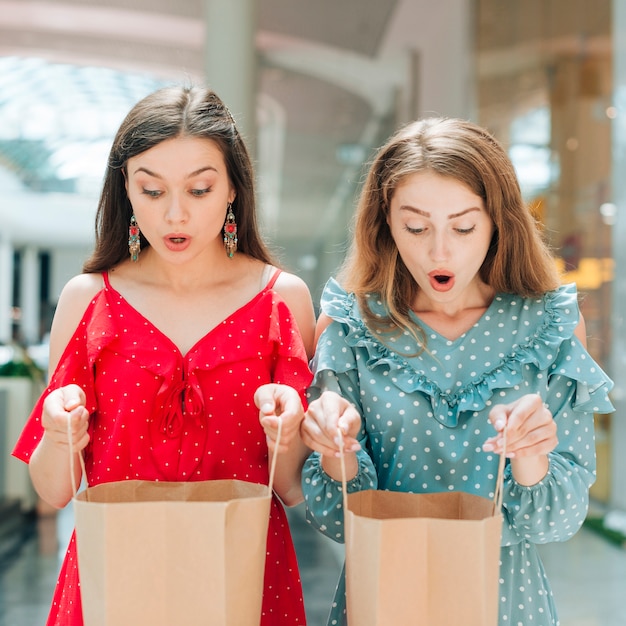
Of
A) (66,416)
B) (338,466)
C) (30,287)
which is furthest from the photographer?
(30,287)

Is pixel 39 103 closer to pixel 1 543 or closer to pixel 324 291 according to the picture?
pixel 1 543

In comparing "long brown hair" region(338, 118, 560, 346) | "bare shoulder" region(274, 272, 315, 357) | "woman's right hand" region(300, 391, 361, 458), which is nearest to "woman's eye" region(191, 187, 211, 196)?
"bare shoulder" region(274, 272, 315, 357)

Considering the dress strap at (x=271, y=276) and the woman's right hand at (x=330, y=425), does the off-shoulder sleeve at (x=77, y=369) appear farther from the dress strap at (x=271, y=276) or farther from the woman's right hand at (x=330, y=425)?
the woman's right hand at (x=330, y=425)

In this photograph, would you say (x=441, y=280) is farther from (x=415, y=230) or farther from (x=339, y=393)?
(x=339, y=393)

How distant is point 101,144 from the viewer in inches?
721

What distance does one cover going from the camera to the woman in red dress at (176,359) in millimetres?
1638

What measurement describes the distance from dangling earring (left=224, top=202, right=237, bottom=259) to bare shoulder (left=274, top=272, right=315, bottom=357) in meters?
0.11

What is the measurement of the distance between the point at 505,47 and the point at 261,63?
162 inches

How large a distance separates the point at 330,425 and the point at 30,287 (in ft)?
97.8

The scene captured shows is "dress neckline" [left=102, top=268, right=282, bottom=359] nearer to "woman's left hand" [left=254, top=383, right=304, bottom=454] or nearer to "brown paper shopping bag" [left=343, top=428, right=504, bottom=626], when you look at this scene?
"woman's left hand" [left=254, top=383, right=304, bottom=454]

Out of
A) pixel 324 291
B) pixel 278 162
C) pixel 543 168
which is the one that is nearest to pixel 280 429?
pixel 324 291

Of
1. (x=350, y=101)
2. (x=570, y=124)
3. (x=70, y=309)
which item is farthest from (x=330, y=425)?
(x=350, y=101)

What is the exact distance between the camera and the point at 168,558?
1.30 m

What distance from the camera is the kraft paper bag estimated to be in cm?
129
